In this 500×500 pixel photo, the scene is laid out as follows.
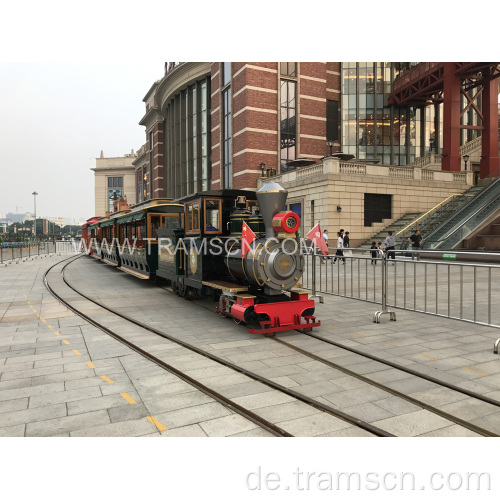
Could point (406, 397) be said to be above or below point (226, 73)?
below

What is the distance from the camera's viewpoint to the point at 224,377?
465 cm

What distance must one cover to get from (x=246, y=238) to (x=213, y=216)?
74.5 inches

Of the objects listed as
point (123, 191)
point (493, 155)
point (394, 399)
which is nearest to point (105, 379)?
point (394, 399)

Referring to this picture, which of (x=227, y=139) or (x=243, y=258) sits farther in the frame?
(x=227, y=139)

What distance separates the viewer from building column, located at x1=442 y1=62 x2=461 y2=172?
27391 millimetres

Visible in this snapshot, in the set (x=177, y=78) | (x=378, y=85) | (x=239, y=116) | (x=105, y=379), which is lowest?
(x=105, y=379)

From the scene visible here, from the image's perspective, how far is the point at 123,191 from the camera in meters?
92.6

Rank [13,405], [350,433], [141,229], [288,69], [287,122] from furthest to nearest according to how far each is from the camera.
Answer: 1. [287,122]
2. [288,69]
3. [141,229]
4. [13,405]
5. [350,433]

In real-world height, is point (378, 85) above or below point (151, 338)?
above

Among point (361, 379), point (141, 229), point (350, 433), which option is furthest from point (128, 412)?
point (141, 229)

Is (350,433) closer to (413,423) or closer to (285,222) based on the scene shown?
(413,423)

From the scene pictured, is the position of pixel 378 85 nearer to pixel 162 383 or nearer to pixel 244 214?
pixel 244 214

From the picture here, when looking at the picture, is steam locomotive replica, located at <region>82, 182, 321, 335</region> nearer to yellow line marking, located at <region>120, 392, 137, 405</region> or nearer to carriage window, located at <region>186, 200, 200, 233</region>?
carriage window, located at <region>186, 200, 200, 233</region>

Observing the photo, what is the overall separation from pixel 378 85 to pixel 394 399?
121 feet
